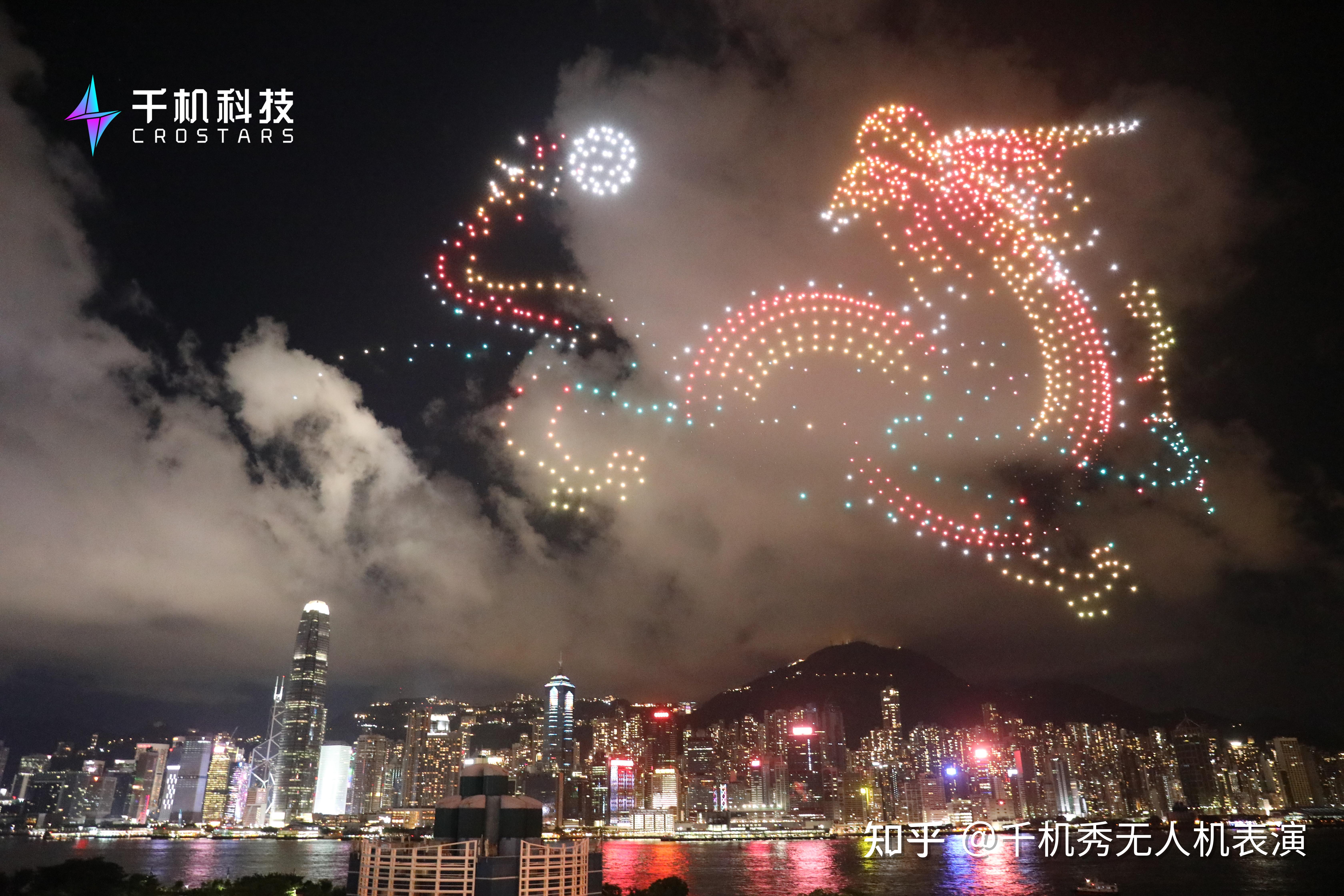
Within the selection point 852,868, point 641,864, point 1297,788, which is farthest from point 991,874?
point 1297,788

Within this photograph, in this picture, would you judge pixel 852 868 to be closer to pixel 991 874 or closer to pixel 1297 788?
pixel 991 874

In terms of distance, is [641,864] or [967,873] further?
[641,864]

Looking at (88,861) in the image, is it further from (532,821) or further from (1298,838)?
(1298,838)

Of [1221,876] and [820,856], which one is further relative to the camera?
[820,856]

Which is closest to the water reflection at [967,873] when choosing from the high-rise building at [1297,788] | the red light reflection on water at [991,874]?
the red light reflection on water at [991,874]

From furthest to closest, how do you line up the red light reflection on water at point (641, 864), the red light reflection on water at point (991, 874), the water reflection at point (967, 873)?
the red light reflection on water at point (641, 864) < the red light reflection on water at point (991, 874) < the water reflection at point (967, 873)

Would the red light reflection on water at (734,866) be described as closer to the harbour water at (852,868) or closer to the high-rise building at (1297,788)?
the harbour water at (852,868)

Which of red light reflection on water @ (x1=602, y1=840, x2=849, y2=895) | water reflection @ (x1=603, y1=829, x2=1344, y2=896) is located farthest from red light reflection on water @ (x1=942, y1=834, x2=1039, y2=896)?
red light reflection on water @ (x1=602, y1=840, x2=849, y2=895)

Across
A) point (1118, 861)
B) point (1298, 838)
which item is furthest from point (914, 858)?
point (1298, 838)
